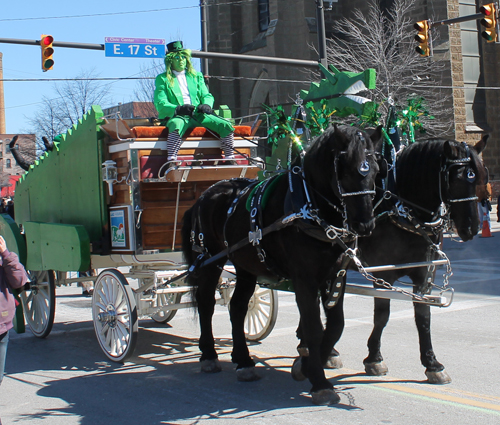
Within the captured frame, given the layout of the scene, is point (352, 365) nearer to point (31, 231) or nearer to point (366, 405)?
point (366, 405)

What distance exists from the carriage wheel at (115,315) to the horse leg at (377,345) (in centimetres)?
234

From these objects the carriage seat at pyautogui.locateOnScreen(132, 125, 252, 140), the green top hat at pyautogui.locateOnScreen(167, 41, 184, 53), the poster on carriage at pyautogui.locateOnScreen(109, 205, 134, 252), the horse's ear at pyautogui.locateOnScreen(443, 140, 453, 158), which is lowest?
the poster on carriage at pyautogui.locateOnScreen(109, 205, 134, 252)

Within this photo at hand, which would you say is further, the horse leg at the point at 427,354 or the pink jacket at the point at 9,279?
the horse leg at the point at 427,354

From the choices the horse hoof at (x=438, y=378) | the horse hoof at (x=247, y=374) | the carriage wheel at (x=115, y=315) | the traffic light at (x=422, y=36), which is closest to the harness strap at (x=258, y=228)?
the horse hoof at (x=247, y=374)

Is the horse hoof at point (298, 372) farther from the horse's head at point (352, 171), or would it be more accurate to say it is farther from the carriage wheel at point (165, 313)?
the carriage wheel at point (165, 313)

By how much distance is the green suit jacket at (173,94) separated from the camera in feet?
23.8

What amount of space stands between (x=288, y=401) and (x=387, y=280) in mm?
1435

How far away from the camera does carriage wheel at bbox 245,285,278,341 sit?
24.9ft

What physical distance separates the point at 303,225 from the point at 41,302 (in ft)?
14.9

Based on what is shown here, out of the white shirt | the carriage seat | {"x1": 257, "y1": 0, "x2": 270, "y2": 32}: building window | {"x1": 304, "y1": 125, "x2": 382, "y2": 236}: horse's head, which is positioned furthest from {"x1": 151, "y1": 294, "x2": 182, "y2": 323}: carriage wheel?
{"x1": 257, "y1": 0, "x2": 270, "y2": 32}: building window

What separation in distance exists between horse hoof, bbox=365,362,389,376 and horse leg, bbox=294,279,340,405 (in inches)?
36.7

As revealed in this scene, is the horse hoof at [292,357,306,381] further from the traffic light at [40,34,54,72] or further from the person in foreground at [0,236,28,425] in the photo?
the traffic light at [40,34,54,72]

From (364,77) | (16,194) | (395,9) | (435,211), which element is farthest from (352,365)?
(395,9)

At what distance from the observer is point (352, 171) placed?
4684 millimetres
